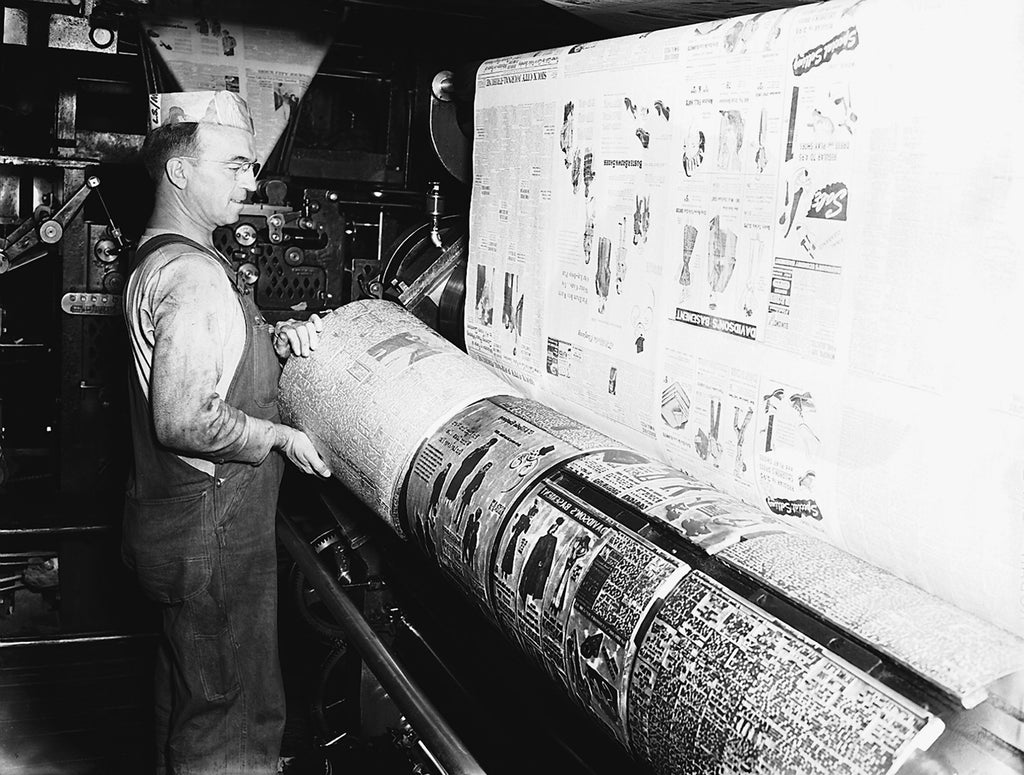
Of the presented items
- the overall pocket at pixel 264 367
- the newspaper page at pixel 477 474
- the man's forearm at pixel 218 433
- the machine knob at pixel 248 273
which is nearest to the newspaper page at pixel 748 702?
the newspaper page at pixel 477 474

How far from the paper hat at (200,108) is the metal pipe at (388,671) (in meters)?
0.86

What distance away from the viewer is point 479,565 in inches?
57.2

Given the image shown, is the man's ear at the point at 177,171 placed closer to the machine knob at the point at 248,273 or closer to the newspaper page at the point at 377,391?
the newspaper page at the point at 377,391

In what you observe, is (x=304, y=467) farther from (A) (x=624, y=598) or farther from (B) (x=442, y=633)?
(A) (x=624, y=598)

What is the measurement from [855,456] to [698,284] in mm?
354

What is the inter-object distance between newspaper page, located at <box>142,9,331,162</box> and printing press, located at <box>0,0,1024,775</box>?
0.01 meters

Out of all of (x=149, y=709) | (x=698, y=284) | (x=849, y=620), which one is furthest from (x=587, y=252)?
(x=149, y=709)

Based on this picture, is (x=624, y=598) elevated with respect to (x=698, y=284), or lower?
lower

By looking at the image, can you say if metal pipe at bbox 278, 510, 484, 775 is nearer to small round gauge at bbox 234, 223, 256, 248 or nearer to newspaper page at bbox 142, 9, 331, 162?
small round gauge at bbox 234, 223, 256, 248

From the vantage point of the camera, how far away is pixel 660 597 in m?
1.13

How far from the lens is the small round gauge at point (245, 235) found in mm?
2744

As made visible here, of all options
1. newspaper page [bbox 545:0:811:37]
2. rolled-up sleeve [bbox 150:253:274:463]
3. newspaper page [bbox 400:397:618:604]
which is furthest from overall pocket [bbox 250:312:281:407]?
newspaper page [bbox 545:0:811:37]

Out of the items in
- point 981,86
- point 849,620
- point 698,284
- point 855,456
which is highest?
point 981,86

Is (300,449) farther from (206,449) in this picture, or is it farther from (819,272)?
(819,272)
